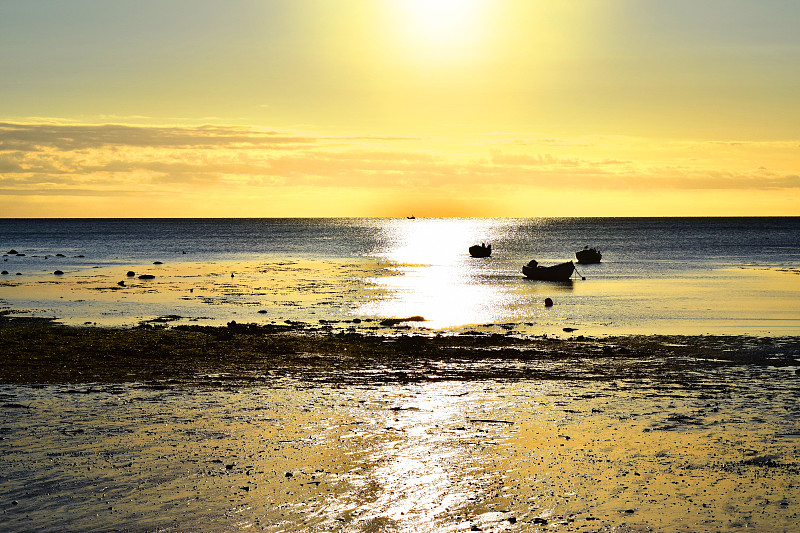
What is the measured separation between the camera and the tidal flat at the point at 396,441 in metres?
13.1

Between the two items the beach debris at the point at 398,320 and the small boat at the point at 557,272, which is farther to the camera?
the small boat at the point at 557,272

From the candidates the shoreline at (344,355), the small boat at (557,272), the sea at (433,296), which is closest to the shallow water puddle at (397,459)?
the shoreline at (344,355)

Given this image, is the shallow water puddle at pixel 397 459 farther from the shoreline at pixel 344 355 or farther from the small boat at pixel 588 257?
the small boat at pixel 588 257

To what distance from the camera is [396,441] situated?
16.9 m

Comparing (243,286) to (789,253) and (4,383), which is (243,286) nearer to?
(4,383)

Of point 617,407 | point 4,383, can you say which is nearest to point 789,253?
point 617,407

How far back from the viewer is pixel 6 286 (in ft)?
201

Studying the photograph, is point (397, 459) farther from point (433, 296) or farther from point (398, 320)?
point (433, 296)

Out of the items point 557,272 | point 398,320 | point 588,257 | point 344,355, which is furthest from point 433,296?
point 588,257

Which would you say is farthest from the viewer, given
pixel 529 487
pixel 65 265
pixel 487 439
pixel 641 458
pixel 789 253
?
pixel 789 253

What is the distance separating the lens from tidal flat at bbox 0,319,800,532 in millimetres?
13078

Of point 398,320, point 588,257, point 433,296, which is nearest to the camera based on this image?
point 398,320

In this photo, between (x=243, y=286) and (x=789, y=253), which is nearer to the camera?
(x=243, y=286)

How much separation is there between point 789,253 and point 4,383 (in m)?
116
